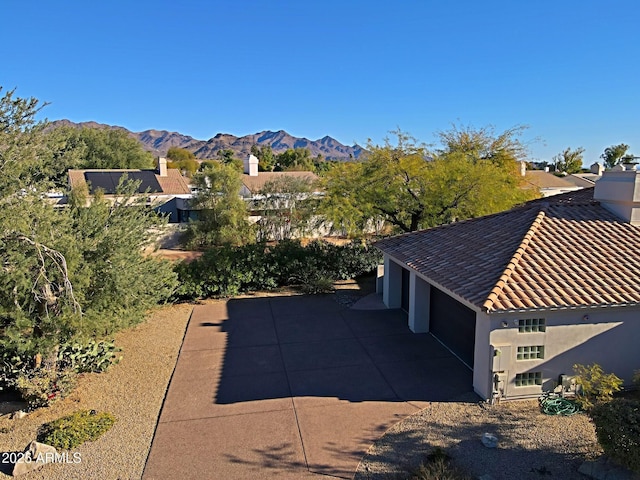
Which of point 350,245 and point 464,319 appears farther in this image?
point 350,245

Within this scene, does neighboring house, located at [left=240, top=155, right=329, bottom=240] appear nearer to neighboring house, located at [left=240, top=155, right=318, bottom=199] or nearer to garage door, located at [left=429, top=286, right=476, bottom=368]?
neighboring house, located at [left=240, top=155, right=318, bottom=199]

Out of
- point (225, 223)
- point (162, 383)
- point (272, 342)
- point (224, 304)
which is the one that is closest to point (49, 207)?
point (162, 383)

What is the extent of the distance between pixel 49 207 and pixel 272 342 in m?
7.14

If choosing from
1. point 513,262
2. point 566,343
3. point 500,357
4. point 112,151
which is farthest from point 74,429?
point 112,151

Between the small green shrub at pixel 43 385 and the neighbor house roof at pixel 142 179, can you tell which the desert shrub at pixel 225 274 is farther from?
the neighbor house roof at pixel 142 179

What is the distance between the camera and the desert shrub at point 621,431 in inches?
288

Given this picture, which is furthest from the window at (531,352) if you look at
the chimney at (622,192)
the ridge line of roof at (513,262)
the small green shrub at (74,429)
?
the small green shrub at (74,429)

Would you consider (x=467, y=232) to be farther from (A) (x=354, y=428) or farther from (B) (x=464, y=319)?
(A) (x=354, y=428)

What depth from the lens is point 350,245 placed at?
23.8m

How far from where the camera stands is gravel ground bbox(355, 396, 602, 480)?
8.14 meters

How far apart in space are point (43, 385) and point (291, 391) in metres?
5.52

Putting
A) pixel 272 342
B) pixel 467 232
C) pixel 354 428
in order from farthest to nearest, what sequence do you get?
1. pixel 467 232
2. pixel 272 342
3. pixel 354 428

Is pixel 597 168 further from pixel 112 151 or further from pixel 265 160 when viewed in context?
pixel 112 151

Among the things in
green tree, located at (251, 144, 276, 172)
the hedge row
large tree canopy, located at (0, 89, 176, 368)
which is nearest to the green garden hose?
large tree canopy, located at (0, 89, 176, 368)
